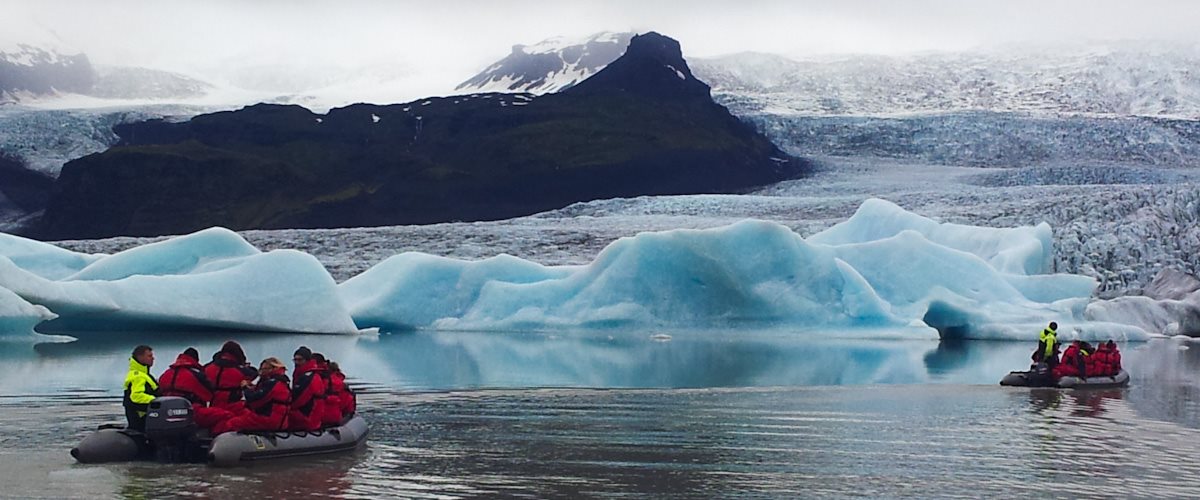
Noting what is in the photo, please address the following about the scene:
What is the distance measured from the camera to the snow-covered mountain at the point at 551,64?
8438cm

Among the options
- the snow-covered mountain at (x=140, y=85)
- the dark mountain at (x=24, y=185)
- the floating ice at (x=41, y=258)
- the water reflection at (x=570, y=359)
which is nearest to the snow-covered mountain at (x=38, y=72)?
the snow-covered mountain at (x=140, y=85)

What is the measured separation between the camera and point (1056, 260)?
27.2 meters

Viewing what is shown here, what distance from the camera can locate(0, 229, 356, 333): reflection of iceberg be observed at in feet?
62.8

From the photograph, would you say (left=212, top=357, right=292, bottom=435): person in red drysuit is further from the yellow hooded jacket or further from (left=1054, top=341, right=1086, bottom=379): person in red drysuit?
(left=1054, top=341, right=1086, bottom=379): person in red drysuit

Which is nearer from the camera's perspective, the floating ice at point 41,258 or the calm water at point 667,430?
the calm water at point 667,430

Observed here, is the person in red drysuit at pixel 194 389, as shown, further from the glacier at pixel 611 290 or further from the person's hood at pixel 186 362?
the glacier at pixel 611 290

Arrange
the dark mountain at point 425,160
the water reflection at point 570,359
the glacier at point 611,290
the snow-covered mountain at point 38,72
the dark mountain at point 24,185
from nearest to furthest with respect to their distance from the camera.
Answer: the water reflection at point 570,359, the glacier at point 611,290, the dark mountain at point 425,160, the dark mountain at point 24,185, the snow-covered mountain at point 38,72

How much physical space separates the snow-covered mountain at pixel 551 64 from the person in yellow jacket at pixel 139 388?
75969mm

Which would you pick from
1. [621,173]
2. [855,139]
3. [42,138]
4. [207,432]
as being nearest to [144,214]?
[42,138]

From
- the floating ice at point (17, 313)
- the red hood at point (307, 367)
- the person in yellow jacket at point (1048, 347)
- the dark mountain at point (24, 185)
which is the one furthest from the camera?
the dark mountain at point (24, 185)

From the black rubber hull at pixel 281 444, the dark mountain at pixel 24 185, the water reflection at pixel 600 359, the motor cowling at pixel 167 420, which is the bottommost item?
the water reflection at pixel 600 359

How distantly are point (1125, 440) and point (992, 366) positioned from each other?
25.9 feet

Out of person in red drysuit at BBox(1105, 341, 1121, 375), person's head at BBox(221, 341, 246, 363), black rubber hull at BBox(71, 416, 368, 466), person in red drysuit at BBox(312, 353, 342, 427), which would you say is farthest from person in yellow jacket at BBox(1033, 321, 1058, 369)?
person's head at BBox(221, 341, 246, 363)

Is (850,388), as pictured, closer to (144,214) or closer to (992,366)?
(992,366)
